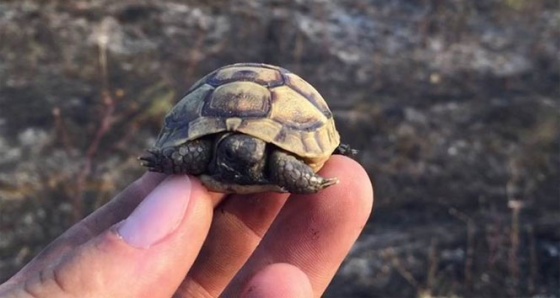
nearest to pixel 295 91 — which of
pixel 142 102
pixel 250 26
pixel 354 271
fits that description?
pixel 354 271

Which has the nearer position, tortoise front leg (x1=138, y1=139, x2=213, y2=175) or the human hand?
the human hand

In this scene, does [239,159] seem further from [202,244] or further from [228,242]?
[228,242]

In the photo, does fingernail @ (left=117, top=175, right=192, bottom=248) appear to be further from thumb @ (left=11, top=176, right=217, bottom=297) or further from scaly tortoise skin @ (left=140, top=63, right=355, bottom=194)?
scaly tortoise skin @ (left=140, top=63, right=355, bottom=194)

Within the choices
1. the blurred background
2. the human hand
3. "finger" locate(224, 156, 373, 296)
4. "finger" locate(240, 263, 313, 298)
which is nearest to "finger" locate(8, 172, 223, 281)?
the human hand

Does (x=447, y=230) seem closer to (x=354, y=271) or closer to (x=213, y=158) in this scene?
(x=354, y=271)

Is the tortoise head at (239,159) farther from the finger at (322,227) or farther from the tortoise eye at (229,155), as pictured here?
the finger at (322,227)

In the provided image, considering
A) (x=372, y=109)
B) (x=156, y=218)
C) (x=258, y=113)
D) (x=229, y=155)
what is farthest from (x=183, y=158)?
(x=372, y=109)
